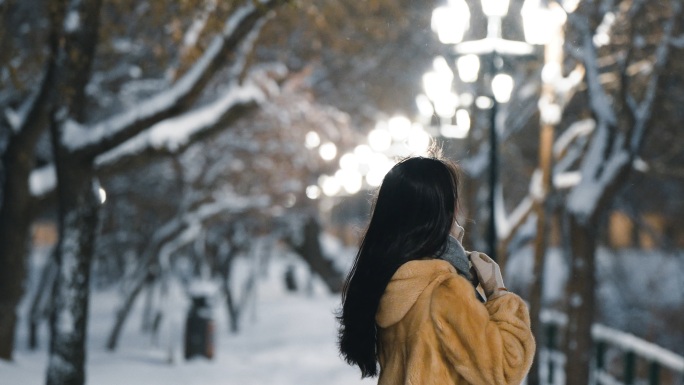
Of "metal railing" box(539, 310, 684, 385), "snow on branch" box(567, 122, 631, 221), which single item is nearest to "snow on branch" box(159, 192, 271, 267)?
"metal railing" box(539, 310, 684, 385)

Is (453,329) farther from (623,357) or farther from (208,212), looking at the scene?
(208,212)

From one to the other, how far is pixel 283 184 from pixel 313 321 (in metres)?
7.33

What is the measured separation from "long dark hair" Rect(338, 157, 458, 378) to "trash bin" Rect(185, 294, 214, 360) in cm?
1319

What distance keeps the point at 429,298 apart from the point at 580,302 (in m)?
9.23

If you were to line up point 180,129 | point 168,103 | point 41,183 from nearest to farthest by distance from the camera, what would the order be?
point 168,103 → point 180,129 → point 41,183

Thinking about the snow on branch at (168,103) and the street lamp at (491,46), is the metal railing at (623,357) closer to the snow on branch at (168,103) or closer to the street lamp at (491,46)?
the street lamp at (491,46)

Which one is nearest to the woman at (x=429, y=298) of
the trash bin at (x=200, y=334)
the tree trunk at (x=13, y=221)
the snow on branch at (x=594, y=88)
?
the snow on branch at (x=594, y=88)

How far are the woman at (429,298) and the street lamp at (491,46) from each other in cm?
656

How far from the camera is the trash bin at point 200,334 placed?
16141 mm

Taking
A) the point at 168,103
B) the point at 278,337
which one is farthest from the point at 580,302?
the point at 278,337

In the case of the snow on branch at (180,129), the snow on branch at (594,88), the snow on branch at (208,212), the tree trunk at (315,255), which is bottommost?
the tree trunk at (315,255)

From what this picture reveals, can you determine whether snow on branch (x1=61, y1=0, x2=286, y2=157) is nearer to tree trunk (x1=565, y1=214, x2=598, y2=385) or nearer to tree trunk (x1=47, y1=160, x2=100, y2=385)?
tree trunk (x1=47, y1=160, x2=100, y2=385)

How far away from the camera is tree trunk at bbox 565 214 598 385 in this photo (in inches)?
460

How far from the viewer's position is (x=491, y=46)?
9.71 metres
